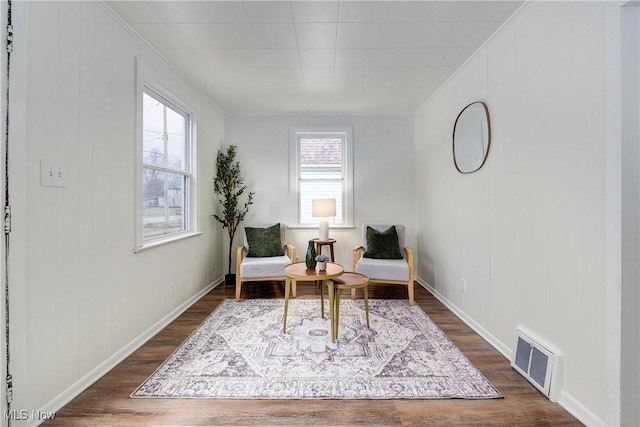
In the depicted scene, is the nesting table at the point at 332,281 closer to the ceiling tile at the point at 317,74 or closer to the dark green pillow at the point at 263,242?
the dark green pillow at the point at 263,242

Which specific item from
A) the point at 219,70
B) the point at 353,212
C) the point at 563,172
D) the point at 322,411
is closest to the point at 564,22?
the point at 563,172

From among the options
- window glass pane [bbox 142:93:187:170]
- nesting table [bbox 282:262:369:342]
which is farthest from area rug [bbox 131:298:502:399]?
window glass pane [bbox 142:93:187:170]

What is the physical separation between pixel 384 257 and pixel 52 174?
122 inches

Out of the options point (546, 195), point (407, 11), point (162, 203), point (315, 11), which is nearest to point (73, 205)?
point (162, 203)

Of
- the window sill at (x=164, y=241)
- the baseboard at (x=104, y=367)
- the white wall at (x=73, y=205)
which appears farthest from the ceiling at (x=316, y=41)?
the baseboard at (x=104, y=367)

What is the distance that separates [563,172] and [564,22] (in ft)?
2.73

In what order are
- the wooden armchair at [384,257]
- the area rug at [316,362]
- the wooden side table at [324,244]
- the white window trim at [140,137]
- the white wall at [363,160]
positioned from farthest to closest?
the white wall at [363,160] → the wooden side table at [324,244] → the wooden armchair at [384,257] → the white window trim at [140,137] → the area rug at [316,362]

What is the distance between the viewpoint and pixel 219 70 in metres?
2.84

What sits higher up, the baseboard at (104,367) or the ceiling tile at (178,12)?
the ceiling tile at (178,12)

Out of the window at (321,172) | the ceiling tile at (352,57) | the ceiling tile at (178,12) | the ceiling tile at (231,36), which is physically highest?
the ceiling tile at (352,57)

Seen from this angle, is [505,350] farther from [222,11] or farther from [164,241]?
[222,11]

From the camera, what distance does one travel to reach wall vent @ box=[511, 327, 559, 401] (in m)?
1.61

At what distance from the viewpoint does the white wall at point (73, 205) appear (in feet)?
4.47

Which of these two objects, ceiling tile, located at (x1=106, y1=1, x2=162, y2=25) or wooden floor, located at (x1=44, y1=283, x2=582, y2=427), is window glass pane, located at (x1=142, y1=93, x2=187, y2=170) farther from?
wooden floor, located at (x1=44, y1=283, x2=582, y2=427)
